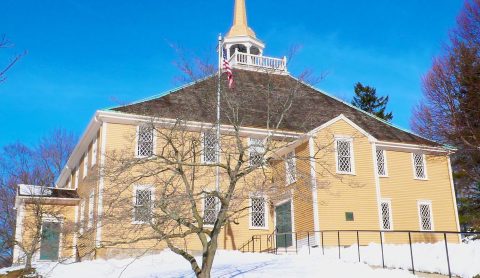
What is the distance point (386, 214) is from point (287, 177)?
6231 mm

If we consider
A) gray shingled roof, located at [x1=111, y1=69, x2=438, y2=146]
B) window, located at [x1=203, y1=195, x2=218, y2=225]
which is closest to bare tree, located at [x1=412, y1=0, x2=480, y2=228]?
gray shingled roof, located at [x1=111, y1=69, x2=438, y2=146]

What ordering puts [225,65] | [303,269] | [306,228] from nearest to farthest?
[303,269], [225,65], [306,228]

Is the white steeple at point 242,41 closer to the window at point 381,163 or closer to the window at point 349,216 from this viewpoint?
the window at point 381,163

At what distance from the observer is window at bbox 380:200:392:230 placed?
2515 centimetres

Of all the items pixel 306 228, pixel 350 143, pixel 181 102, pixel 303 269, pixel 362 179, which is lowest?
pixel 303 269

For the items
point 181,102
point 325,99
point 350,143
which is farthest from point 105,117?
point 325,99

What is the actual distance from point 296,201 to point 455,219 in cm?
913

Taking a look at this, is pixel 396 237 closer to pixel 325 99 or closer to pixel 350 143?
pixel 350 143

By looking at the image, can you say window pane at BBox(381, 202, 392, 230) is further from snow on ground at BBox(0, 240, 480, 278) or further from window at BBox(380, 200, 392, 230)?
snow on ground at BBox(0, 240, 480, 278)

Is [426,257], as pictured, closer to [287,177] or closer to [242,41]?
[287,177]

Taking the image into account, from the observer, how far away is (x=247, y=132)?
81.0 ft

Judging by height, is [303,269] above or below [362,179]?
below

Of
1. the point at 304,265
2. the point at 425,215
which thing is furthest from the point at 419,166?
the point at 304,265

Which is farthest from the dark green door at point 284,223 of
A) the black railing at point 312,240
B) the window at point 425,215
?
the window at point 425,215
